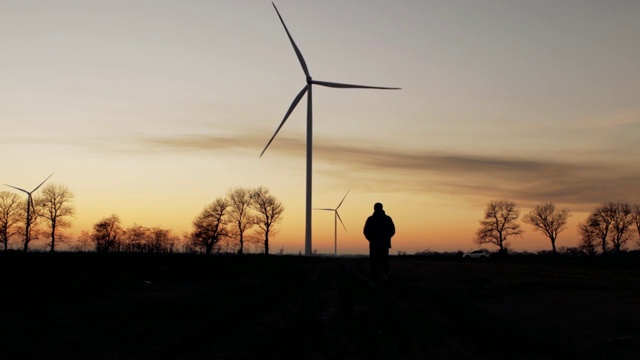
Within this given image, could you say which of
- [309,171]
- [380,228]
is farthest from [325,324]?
[309,171]

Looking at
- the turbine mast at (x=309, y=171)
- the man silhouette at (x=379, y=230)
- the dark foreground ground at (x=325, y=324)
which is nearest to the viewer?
the dark foreground ground at (x=325, y=324)

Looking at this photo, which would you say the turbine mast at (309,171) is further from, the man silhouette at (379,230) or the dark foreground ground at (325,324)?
the dark foreground ground at (325,324)

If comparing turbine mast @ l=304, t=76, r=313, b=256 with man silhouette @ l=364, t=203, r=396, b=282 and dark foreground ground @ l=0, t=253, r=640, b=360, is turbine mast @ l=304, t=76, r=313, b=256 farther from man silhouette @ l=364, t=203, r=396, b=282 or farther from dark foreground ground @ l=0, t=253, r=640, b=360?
dark foreground ground @ l=0, t=253, r=640, b=360

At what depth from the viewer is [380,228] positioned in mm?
22656

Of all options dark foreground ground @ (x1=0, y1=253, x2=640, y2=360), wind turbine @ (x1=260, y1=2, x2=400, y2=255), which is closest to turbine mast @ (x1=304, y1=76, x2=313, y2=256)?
wind turbine @ (x1=260, y1=2, x2=400, y2=255)

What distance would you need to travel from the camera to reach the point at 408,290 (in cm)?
2094

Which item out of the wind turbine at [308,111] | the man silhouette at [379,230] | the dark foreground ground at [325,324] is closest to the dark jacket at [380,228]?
the man silhouette at [379,230]

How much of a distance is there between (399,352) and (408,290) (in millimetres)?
12217

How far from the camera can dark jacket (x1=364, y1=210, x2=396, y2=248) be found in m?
22.6

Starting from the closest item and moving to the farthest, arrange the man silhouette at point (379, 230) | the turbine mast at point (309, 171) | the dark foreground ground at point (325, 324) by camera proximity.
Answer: the dark foreground ground at point (325, 324), the man silhouette at point (379, 230), the turbine mast at point (309, 171)

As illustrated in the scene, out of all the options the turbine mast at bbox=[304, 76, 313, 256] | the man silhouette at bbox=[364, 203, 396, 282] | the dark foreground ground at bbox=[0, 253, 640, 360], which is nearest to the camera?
the dark foreground ground at bbox=[0, 253, 640, 360]

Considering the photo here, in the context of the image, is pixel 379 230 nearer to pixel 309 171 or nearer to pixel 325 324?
pixel 325 324

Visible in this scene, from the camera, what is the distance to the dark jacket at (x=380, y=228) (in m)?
22.6

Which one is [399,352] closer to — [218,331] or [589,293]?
[218,331]
